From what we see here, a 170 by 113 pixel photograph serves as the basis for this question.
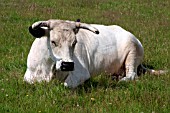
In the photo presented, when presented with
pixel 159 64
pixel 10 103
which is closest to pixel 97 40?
pixel 159 64

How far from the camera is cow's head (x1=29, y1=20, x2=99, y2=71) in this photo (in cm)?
764

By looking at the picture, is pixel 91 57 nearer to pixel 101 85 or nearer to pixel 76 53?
pixel 76 53

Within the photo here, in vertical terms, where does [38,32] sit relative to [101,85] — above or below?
above

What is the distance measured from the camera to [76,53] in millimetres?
9016

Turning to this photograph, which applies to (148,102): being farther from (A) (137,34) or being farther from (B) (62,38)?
(A) (137,34)

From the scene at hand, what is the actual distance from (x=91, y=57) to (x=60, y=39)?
189cm

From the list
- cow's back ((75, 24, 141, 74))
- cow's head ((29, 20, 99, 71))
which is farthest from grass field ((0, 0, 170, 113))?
cow's back ((75, 24, 141, 74))

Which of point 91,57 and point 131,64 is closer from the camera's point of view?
point 91,57

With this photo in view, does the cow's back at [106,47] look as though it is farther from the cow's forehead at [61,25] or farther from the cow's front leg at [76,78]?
the cow's forehead at [61,25]

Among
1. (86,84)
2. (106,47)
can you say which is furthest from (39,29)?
(106,47)

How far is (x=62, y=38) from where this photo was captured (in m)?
7.76

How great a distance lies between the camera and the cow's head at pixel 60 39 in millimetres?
7637

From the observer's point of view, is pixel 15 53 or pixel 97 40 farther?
pixel 15 53

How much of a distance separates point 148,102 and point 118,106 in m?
0.51
